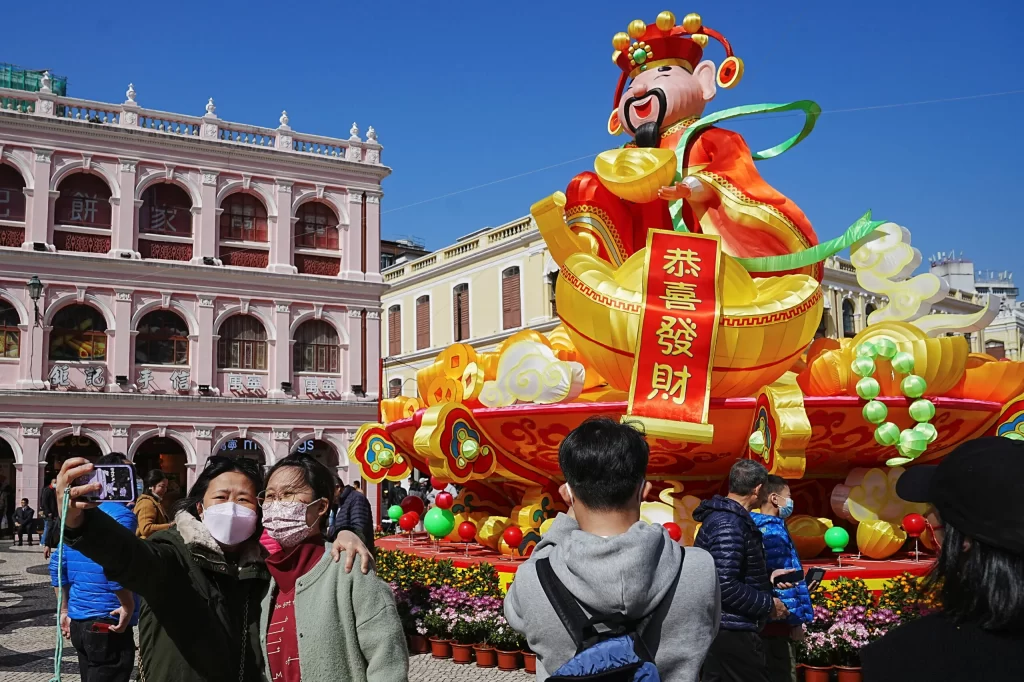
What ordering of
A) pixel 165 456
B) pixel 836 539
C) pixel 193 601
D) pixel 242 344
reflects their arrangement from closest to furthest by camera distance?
pixel 193 601
pixel 836 539
pixel 165 456
pixel 242 344

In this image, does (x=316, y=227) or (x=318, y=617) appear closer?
(x=318, y=617)

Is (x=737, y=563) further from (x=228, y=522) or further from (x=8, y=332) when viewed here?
(x=8, y=332)

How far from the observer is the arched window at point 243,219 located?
29469mm

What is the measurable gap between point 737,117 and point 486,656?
6752 millimetres

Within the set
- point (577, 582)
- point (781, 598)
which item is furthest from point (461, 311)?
point (577, 582)

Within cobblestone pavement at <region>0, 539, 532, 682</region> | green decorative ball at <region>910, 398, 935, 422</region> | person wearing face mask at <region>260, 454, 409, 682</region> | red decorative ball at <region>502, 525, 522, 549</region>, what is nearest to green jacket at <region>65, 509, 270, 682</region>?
person wearing face mask at <region>260, 454, 409, 682</region>

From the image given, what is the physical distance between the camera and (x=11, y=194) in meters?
26.8

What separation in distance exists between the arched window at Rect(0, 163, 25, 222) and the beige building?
1626 cm

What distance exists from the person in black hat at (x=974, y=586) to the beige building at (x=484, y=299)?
3086 centimetres

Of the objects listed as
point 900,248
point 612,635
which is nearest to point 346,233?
point 900,248

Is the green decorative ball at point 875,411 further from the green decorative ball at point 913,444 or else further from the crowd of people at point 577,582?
the crowd of people at point 577,582

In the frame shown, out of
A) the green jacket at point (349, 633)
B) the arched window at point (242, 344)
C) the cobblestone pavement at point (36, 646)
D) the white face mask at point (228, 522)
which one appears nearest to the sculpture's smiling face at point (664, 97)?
the cobblestone pavement at point (36, 646)

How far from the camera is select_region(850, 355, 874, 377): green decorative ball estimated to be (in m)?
9.55

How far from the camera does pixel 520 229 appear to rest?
35.6 m
